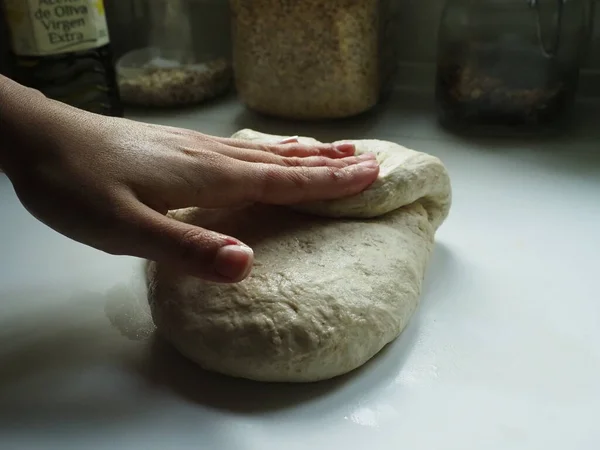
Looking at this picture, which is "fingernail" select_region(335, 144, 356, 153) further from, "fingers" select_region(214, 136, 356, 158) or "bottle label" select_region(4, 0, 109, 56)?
"bottle label" select_region(4, 0, 109, 56)

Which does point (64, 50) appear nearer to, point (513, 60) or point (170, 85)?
point (170, 85)

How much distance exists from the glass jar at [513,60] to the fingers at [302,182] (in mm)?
475

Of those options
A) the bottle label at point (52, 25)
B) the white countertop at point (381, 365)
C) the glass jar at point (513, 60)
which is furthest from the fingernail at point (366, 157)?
the bottle label at point (52, 25)

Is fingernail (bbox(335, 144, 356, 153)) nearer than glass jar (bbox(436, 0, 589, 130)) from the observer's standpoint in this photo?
Yes

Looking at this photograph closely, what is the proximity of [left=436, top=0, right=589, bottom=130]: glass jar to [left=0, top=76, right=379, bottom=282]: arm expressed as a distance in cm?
44

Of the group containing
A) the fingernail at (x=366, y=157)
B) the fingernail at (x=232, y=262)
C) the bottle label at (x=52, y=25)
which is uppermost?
the bottle label at (x=52, y=25)

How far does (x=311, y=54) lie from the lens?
107 centimetres

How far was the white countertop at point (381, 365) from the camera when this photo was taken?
1.80 ft

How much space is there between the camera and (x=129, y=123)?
2.40 ft

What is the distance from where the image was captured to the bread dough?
1.92ft

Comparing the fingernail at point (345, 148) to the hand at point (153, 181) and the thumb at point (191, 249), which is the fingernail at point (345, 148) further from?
the thumb at point (191, 249)

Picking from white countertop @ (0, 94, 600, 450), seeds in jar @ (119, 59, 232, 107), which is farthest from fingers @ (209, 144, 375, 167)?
seeds in jar @ (119, 59, 232, 107)

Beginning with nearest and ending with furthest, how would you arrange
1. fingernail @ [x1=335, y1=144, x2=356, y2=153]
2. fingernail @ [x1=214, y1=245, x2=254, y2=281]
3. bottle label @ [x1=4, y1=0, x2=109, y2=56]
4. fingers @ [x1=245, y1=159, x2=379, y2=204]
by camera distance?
fingernail @ [x1=214, y1=245, x2=254, y2=281], fingers @ [x1=245, y1=159, x2=379, y2=204], fingernail @ [x1=335, y1=144, x2=356, y2=153], bottle label @ [x1=4, y1=0, x2=109, y2=56]

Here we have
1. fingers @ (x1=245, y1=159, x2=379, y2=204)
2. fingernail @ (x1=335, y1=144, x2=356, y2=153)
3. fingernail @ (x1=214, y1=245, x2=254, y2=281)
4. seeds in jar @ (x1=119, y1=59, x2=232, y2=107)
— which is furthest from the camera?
seeds in jar @ (x1=119, y1=59, x2=232, y2=107)
